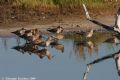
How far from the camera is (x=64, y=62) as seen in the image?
16.8 meters

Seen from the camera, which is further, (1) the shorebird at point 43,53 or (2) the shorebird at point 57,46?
(2) the shorebird at point 57,46

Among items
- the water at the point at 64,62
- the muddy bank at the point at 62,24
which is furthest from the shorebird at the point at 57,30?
the muddy bank at the point at 62,24

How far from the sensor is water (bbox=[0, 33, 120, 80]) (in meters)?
15.3

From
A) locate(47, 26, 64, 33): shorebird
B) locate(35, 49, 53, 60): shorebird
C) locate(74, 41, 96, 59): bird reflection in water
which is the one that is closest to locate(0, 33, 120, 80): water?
locate(74, 41, 96, 59): bird reflection in water

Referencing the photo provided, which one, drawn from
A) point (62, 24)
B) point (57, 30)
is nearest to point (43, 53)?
point (57, 30)

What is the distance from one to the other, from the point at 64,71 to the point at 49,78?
3.05ft

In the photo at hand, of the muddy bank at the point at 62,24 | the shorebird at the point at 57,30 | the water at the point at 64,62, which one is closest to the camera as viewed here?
the water at the point at 64,62

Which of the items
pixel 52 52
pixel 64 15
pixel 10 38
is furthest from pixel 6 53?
pixel 64 15

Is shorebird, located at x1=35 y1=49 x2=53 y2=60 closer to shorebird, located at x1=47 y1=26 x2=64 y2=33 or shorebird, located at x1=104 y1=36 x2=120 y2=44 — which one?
shorebird, located at x1=47 y1=26 x2=64 y2=33

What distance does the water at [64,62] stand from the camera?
1531 centimetres

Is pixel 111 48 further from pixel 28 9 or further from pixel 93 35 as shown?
pixel 28 9

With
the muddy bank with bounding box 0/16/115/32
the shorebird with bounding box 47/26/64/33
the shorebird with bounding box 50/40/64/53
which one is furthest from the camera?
the muddy bank with bounding box 0/16/115/32

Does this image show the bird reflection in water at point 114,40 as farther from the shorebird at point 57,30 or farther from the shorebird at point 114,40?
the shorebird at point 57,30

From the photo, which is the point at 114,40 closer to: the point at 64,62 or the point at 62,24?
the point at 62,24
